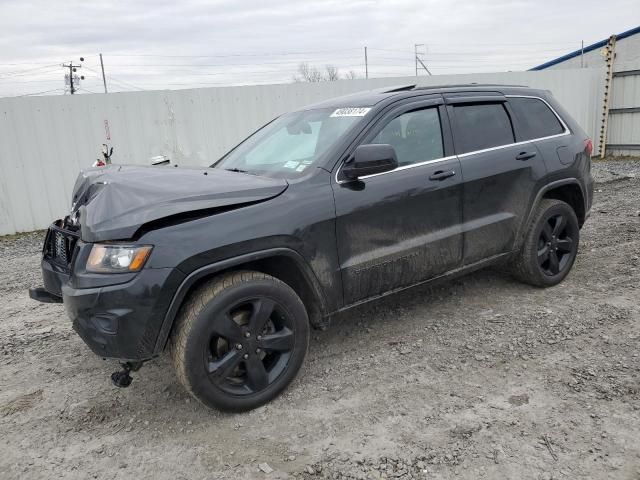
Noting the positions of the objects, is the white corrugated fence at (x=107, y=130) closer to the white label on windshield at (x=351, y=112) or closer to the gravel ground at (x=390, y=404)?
the gravel ground at (x=390, y=404)

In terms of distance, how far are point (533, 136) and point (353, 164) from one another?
1977 mm

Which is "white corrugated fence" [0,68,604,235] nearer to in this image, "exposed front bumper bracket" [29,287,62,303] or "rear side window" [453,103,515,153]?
"exposed front bumper bracket" [29,287,62,303]

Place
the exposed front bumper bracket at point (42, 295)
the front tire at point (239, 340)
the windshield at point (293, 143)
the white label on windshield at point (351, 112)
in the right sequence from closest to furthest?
the front tire at point (239, 340), the exposed front bumper bracket at point (42, 295), the windshield at point (293, 143), the white label on windshield at point (351, 112)

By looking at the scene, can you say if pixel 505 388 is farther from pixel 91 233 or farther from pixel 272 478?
pixel 91 233

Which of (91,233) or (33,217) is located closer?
(91,233)

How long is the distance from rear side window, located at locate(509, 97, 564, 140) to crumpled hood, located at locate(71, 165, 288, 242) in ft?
7.63

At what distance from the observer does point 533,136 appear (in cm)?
436

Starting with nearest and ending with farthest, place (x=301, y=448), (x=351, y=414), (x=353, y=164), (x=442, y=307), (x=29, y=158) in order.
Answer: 1. (x=301, y=448)
2. (x=351, y=414)
3. (x=353, y=164)
4. (x=442, y=307)
5. (x=29, y=158)

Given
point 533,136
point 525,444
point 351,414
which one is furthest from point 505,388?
point 533,136

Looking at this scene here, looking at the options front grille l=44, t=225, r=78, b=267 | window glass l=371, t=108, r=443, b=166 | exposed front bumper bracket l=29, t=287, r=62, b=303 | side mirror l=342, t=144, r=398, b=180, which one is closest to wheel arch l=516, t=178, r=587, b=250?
window glass l=371, t=108, r=443, b=166

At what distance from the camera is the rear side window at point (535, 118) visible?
4.35m

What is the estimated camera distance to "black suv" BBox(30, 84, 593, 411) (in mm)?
2691

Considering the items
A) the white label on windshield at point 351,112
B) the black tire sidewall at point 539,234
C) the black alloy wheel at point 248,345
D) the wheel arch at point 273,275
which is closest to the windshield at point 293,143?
the white label on windshield at point 351,112

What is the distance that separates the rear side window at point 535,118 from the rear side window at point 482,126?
→ 16cm
